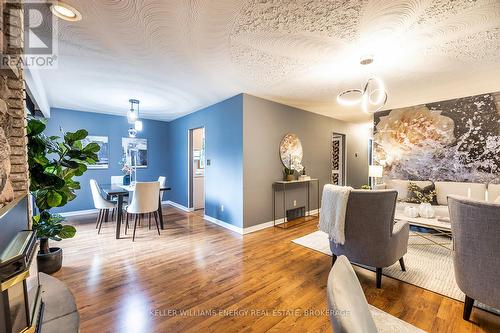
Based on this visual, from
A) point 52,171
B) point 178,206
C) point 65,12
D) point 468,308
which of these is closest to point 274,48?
point 65,12

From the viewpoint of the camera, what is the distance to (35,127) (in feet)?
5.73

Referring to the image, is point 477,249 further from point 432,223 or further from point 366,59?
point 366,59

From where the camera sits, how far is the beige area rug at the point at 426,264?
2.08 metres

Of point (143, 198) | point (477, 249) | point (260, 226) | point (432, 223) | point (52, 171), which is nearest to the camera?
point (477, 249)

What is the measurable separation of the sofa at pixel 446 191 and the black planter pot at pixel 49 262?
4736 mm

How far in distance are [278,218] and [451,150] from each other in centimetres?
341

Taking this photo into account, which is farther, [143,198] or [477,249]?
[143,198]

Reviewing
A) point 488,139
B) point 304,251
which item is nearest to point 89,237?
point 304,251

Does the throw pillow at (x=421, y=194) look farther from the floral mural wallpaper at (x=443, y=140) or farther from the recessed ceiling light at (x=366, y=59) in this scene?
the recessed ceiling light at (x=366, y=59)

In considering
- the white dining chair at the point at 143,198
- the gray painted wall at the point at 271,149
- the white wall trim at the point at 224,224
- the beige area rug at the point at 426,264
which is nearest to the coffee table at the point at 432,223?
the beige area rug at the point at 426,264

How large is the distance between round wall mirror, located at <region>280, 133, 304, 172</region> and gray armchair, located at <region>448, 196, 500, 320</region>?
9.30 feet

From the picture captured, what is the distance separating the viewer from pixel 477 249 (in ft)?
5.09

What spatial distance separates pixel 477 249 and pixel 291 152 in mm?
3177

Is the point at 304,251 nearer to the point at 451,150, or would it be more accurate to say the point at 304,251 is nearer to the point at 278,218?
the point at 278,218
